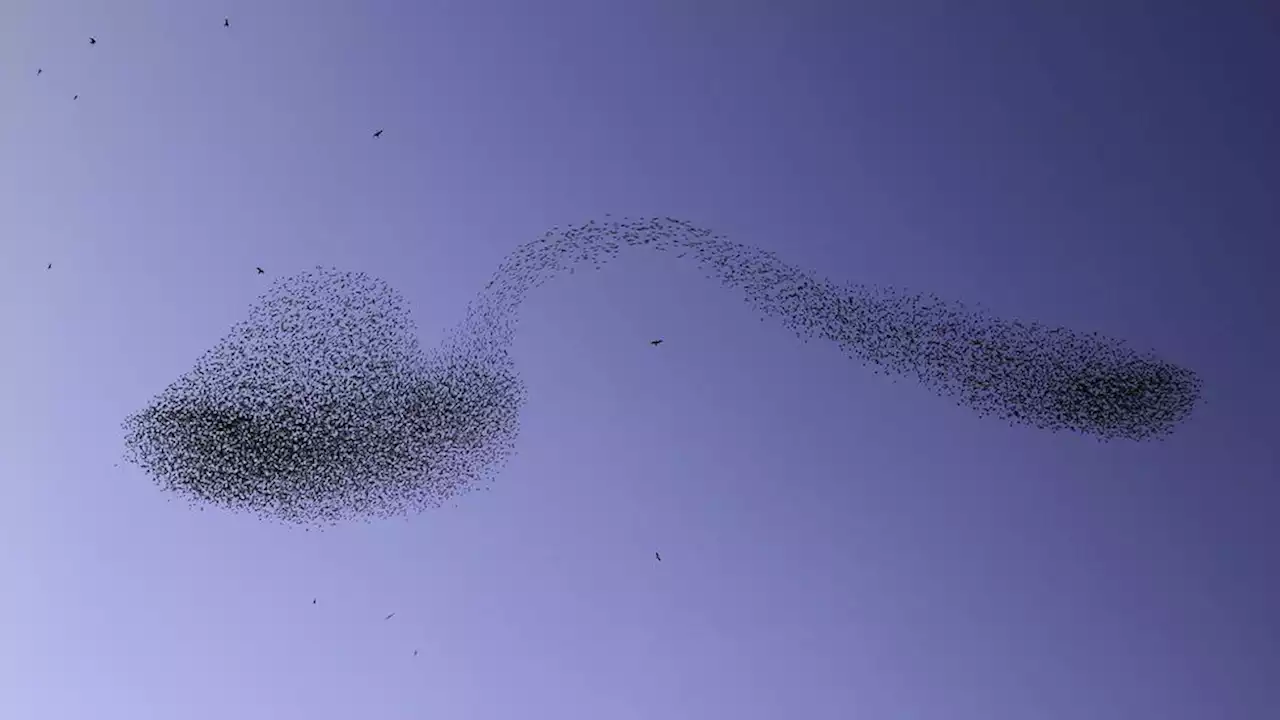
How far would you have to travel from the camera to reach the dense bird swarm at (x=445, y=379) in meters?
3.02

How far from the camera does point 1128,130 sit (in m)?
3.22

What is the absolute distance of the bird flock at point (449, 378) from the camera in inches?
119

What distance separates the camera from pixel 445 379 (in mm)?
3061

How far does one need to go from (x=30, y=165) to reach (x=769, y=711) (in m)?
2.79

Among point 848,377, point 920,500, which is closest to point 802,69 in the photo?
point 848,377

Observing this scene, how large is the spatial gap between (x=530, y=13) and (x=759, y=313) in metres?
1.18

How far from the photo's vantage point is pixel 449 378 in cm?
306

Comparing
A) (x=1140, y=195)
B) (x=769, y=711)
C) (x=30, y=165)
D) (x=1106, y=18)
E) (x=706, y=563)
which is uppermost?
(x=1106, y=18)

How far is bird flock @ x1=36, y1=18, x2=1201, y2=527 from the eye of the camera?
3.01 m

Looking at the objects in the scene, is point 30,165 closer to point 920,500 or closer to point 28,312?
point 28,312

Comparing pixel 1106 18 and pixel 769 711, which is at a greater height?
pixel 1106 18

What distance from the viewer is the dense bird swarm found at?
9.89 feet

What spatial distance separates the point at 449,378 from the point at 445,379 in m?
0.01

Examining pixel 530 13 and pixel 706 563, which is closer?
pixel 706 563
